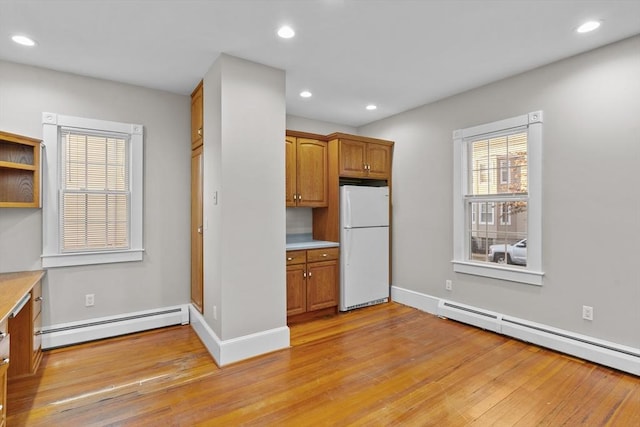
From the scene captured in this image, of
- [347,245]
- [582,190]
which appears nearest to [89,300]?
[347,245]

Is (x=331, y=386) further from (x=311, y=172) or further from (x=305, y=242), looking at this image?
(x=311, y=172)

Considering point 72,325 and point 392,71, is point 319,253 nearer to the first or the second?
point 392,71

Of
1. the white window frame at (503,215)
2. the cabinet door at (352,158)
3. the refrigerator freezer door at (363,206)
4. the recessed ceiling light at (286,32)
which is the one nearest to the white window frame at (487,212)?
the white window frame at (503,215)

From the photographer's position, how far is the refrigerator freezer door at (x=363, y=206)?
4.09 m

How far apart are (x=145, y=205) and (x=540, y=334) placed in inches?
166

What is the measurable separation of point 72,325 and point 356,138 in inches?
147

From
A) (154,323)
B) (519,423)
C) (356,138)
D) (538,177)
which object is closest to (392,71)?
(356,138)

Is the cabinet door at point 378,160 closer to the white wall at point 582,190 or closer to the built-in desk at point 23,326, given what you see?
the white wall at point 582,190

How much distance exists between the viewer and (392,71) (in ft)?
10.4

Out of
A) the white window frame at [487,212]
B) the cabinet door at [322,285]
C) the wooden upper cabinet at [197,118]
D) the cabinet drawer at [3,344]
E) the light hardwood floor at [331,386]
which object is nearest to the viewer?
the cabinet drawer at [3,344]

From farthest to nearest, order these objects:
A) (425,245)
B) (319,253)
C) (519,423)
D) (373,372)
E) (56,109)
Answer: (425,245) → (319,253) → (56,109) → (373,372) → (519,423)

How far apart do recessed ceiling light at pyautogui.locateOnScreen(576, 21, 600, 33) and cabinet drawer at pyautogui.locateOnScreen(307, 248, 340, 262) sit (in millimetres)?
3024

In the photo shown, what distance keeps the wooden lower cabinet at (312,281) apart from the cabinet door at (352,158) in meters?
1.03

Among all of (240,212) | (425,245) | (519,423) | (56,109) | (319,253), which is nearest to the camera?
(519,423)
